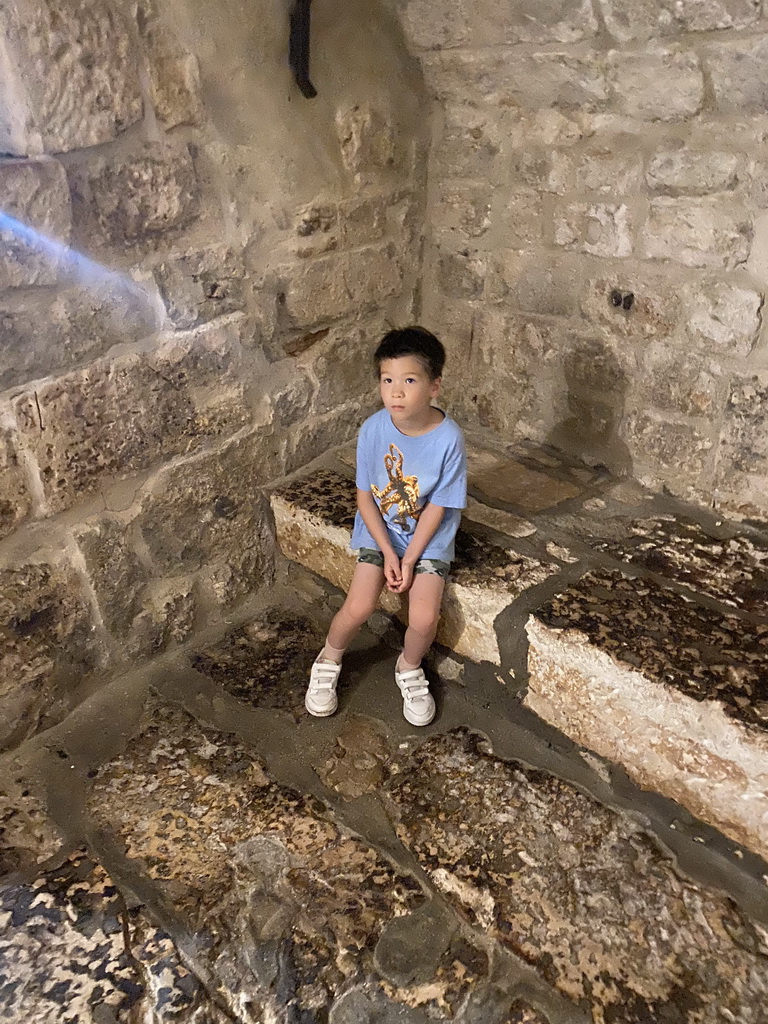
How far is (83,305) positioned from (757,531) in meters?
1.79

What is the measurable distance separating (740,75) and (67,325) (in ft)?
5.24

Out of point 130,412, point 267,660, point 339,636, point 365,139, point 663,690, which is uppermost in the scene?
point 365,139

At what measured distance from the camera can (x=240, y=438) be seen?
2.08 meters

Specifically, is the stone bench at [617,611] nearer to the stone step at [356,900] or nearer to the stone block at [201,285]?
the stone step at [356,900]

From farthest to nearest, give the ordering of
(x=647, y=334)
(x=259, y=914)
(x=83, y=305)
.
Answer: (x=647, y=334), (x=83, y=305), (x=259, y=914)

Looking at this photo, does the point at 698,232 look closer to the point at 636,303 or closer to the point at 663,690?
the point at 636,303

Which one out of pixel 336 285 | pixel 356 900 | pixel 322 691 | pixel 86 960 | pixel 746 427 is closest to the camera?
pixel 86 960

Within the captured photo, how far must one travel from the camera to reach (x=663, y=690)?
150 centimetres

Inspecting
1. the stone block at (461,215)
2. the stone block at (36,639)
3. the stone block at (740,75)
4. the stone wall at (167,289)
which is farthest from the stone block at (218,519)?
the stone block at (740,75)

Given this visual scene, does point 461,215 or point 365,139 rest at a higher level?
point 365,139

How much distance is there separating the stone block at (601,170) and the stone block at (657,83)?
0.09 m

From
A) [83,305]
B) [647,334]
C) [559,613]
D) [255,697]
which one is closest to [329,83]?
[83,305]

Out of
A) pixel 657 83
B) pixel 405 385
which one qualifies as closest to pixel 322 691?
pixel 405 385

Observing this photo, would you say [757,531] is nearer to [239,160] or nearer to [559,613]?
[559,613]
